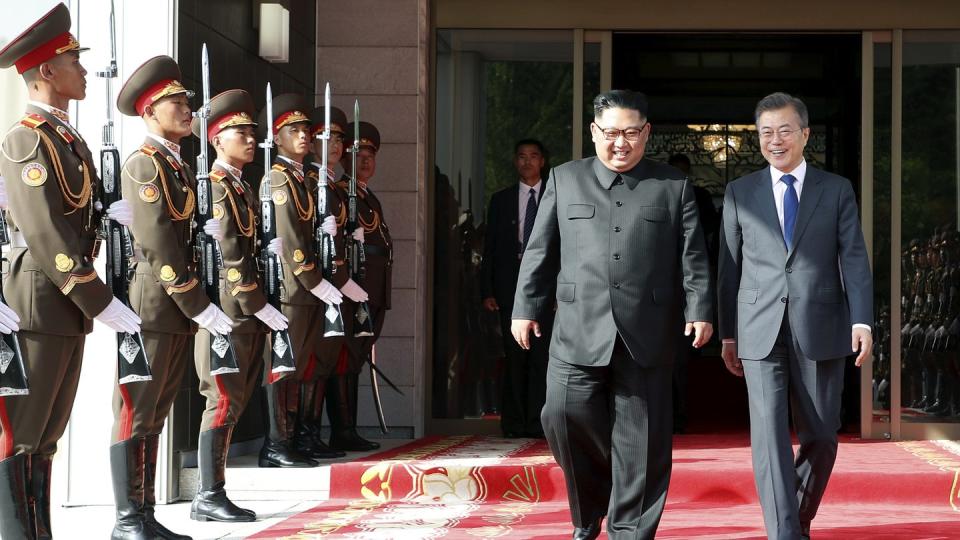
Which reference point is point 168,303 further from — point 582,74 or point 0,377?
point 582,74

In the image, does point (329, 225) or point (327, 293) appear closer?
point (327, 293)

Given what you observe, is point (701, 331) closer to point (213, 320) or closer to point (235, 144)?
point (213, 320)

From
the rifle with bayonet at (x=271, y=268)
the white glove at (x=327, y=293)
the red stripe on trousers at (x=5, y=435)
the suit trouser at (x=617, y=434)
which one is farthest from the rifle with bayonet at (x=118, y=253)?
the white glove at (x=327, y=293)

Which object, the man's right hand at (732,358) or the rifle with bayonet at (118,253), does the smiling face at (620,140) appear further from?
the rifle with bayonet at (118,253)

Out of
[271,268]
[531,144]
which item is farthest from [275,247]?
[531,144]

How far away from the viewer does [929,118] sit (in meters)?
7.18

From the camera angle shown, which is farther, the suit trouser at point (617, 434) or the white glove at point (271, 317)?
the white glove at point (271, 317)

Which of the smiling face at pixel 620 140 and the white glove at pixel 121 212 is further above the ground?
the smiling face at pixel 620 140

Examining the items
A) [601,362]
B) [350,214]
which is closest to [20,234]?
[601,362]

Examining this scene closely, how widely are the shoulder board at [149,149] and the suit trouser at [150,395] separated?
570 mm

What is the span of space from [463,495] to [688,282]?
73.4 inches

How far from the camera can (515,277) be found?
23.9 ft

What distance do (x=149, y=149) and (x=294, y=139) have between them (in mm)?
1518

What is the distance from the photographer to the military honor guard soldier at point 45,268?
12.2 feet
